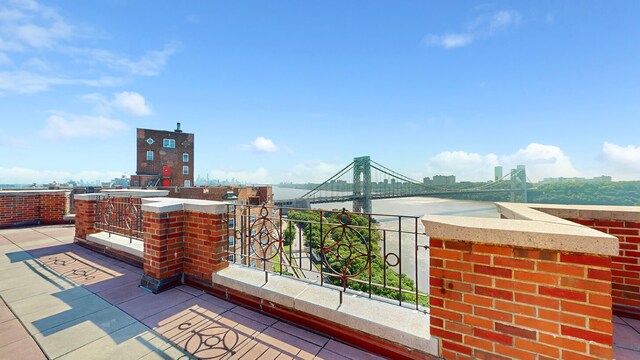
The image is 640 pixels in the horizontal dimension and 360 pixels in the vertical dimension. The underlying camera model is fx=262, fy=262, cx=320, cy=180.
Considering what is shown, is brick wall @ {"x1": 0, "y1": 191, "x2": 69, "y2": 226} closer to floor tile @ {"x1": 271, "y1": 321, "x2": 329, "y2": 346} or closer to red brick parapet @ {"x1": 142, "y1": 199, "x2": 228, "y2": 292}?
red brick parapet @ {"x1": 142, "y1": 199, "x2": 228, "y2": 292}

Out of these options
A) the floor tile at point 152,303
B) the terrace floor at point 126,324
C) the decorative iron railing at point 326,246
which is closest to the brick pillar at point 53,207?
the terrace floor at point 126,324

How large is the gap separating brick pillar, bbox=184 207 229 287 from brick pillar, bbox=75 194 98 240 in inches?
115

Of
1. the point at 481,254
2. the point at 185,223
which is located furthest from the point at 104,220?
the point at 481,254

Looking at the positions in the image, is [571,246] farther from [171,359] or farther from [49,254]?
[49,254]

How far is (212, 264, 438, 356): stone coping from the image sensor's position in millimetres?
1917

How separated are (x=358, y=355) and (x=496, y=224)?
1392 millimetres

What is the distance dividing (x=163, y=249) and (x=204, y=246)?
47cm

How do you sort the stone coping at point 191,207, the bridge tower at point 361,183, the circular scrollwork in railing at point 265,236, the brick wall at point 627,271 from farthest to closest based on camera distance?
the bridge tower at point 361,183
the stone coping at point 191,207
the circular scrollwork in railing at point 265,236
the brick wall at point 627,271

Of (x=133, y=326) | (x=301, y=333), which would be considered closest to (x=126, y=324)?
(x=133, y=326)

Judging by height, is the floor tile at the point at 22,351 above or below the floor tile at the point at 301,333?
above

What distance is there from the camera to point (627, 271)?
243 centimetres

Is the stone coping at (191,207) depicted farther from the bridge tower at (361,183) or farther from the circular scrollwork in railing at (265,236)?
the bridge tower at (361,183)

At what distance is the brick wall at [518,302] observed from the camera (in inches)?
55.6

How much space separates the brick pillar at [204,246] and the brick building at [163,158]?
30318 mm
